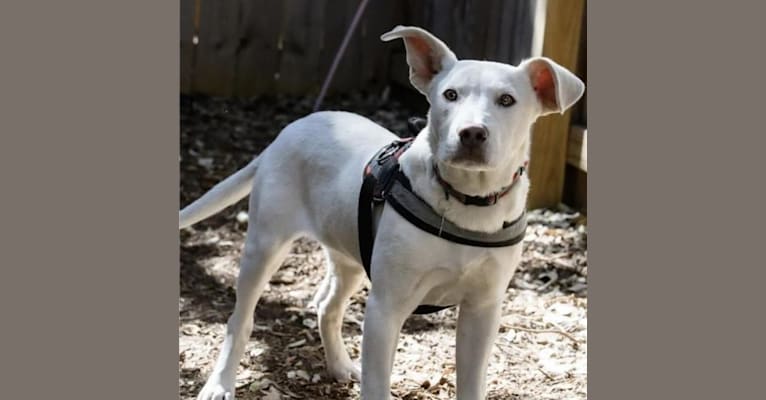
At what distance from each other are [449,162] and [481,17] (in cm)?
390

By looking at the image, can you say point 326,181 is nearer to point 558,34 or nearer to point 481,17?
point 558,34

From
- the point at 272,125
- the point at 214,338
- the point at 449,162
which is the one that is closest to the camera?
the point at 449,162

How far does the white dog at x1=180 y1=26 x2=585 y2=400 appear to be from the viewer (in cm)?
309

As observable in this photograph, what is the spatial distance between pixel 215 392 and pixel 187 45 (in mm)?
5072

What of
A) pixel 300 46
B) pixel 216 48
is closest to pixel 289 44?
pixel 300 46

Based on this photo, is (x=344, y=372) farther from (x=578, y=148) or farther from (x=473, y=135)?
(x=578, y=148)

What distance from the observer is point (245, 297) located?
393 centimetres

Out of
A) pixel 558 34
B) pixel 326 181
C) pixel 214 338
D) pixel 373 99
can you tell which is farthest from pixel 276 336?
pixel 373 99

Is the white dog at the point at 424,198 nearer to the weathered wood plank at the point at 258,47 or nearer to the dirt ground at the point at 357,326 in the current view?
the dirt ground at the point at 357,326

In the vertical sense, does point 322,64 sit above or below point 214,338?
above

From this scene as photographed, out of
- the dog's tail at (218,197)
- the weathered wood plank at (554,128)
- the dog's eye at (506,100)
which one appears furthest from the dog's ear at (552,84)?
the weathered wood plank at (554,128)

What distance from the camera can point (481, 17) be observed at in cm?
672

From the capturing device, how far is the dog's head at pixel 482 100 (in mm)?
2965

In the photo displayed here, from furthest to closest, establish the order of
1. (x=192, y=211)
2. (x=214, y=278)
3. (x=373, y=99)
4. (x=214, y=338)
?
(x=373, y=99) < (x=214, y=278) < (x=214, y=338) < (x=192, y=211)
